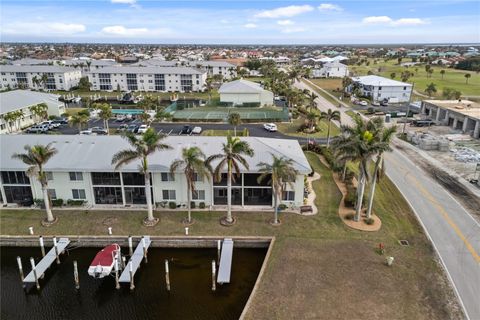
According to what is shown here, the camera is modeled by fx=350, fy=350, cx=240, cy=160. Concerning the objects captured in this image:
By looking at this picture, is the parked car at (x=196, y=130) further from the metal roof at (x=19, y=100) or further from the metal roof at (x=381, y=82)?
the metal roof at (x=381, y=82)

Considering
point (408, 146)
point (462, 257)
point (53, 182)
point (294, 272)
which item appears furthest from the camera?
point (408, 146)

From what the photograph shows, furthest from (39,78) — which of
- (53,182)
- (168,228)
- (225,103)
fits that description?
(168,228)

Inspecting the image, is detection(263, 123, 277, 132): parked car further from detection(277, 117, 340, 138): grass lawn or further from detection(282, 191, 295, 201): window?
detection(282, 191, 295, 201): window

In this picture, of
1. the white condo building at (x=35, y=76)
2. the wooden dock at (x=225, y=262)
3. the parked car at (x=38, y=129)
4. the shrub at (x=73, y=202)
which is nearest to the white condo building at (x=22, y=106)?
the parked car at (x=38, y=129)

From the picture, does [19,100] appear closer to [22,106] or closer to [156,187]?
[22,106]

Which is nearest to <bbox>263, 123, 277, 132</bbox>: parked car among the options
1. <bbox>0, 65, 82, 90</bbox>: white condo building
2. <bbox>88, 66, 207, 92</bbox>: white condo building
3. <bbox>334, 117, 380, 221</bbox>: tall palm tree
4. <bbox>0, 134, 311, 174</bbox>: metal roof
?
<bbox>0, 134, 311, 174</bbox>: metal roof

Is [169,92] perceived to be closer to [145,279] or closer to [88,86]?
[88,86]
